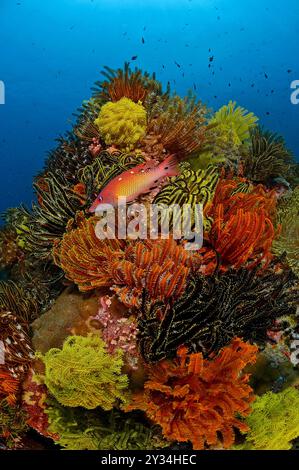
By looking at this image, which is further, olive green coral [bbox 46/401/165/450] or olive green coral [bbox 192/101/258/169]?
olive green coral [bbox 192/101/258/169]

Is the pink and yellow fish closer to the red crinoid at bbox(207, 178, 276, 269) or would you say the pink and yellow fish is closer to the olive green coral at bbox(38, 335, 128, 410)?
the red crinoid at bbox(207, 178, 276, 269)

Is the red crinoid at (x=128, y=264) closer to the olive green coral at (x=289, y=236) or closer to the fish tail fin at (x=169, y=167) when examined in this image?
the fish tail fin at (x=169, y=167)

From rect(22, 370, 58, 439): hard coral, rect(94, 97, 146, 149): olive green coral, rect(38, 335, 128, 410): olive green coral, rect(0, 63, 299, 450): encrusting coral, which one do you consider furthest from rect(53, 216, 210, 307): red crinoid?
rect(94, 97, 146, 149): olive green coral

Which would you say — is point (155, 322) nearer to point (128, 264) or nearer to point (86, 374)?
point (128, 264)

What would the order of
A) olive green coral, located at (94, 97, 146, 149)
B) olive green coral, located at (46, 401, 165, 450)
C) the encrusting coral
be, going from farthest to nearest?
olive green coral, located at (94, 97, 146, 149) < olive green coral, located at (46, 401, 165, 450) < the encrusting coral

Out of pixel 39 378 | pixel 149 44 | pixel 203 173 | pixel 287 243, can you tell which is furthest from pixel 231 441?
pixel 149 44

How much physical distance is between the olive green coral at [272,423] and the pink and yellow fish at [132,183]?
2469 millimetres

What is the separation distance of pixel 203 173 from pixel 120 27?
49.8 m

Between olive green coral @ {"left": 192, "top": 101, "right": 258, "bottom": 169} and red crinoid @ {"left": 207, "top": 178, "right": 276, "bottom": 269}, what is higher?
olive green coral @ {"left": 192, "top": 101, "right": 258, "bottom": 169}

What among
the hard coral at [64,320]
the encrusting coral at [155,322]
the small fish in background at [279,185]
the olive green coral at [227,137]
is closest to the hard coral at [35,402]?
the encrusting coral at [155,322]

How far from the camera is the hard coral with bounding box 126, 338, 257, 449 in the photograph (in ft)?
11.1

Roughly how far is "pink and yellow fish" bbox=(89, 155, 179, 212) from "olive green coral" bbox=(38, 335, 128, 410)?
1.46 m

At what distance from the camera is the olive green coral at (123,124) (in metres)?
5.59
